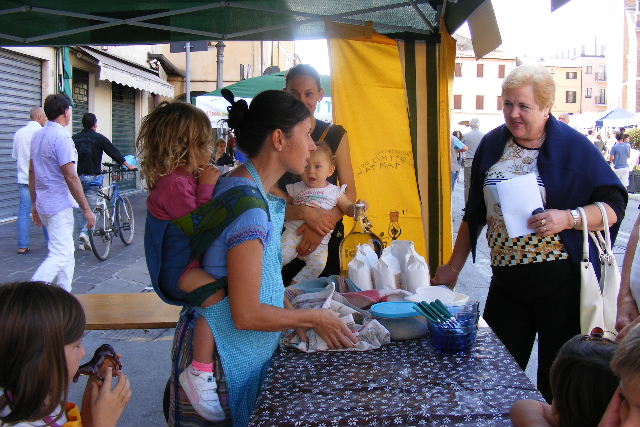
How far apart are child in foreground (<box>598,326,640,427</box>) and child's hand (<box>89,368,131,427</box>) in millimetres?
1250

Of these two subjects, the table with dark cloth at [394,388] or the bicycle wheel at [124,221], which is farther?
the bicycle wheel at [124,221]

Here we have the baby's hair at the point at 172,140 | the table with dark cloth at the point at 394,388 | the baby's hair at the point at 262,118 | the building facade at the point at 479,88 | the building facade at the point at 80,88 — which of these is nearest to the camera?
the table with dark cloth at the point at 394,388

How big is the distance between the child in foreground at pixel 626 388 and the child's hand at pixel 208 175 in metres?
1.53

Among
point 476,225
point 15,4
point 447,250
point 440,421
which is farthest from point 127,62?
point 440,421

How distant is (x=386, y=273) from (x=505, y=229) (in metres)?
0.56

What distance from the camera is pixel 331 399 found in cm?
168

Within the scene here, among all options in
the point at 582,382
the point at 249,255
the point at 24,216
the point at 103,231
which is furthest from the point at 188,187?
the point at 103,231

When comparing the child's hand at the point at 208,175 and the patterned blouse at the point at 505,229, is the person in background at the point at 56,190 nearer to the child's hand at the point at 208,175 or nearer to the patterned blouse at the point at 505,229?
the child's hand at the point at 208,175

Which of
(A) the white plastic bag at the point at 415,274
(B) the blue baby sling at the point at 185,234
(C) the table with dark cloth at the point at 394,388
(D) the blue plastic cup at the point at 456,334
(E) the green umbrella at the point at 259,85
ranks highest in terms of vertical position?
(E) the green umbrella at the point at 259,85

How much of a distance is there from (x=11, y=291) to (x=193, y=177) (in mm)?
877

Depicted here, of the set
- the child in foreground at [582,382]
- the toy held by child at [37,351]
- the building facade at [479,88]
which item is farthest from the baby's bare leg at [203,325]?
the building facade at [479,88]

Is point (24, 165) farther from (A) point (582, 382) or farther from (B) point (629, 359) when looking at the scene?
(B) point (629, 359)

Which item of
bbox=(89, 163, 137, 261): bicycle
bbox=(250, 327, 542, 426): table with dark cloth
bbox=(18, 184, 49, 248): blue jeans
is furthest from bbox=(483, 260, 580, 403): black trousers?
bbox=(18, 184, 49, 248): blue jeans

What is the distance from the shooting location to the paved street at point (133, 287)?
4043 millimetres
